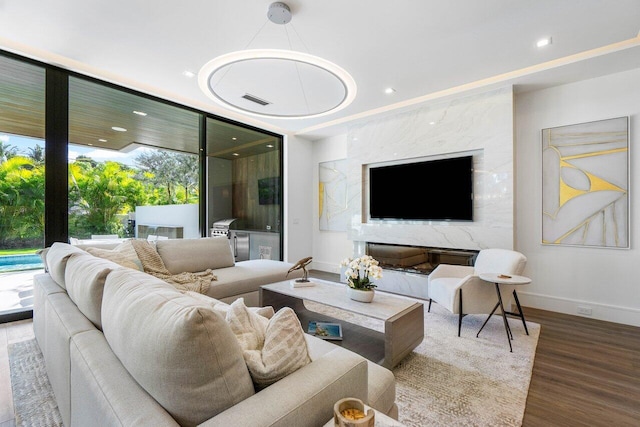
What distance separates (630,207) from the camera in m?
3.10

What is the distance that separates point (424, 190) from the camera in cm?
431

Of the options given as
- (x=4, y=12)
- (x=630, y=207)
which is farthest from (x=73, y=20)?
(x=630, y=207)

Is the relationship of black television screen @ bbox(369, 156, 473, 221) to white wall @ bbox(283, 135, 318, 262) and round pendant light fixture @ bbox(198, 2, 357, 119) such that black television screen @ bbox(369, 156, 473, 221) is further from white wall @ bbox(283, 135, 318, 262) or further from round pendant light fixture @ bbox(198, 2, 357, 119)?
white wall @ bbox(283, 135, 318, 262)

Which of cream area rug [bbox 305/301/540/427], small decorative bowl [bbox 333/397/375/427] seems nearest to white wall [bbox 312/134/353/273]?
cream area rug [bbox 305/301/540/427]

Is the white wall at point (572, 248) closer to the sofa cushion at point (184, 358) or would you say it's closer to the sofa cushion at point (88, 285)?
the sofa cushion at point (184, 358)

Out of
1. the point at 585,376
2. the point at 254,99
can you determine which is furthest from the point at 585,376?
the point at 254,99

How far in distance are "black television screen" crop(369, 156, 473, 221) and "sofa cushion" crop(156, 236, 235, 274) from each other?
2.43 meters

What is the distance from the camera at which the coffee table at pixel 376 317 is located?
2.08 meters

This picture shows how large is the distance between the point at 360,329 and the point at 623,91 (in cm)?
378

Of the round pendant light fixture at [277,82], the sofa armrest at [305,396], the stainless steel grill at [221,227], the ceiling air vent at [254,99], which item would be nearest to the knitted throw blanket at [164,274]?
the stainless steel grill at [221,227]

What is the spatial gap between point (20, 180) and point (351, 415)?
4046 mm

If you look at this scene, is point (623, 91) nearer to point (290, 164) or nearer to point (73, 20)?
point (290, 164)

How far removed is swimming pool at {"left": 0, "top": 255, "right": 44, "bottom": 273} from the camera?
9.93ft

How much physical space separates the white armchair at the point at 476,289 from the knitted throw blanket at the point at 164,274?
7.79 ft
